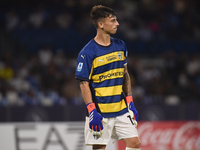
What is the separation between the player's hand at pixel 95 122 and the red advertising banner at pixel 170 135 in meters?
4.70

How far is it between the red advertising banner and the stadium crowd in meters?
1.07

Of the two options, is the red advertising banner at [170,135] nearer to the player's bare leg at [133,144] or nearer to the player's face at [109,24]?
the player's bare leg at [133,144]

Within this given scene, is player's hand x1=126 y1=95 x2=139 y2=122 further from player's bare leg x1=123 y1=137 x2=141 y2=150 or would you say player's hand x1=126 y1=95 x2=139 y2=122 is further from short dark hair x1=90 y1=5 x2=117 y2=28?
short dark hair x1=90 y1=5 x2=117 y2=28

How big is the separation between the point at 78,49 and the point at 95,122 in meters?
8.04

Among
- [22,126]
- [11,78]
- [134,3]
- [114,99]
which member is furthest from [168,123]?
[134,3]

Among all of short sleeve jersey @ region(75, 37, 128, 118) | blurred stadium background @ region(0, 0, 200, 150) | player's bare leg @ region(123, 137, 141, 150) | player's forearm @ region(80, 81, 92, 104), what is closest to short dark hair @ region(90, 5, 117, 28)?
short sleeve jersey @ region(75, 37, 128, 118)

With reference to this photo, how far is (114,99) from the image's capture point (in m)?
3.74

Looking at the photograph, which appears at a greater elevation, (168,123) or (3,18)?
(3,18)

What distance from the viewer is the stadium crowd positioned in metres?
9.31

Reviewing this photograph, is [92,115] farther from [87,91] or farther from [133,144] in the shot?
[133,144]

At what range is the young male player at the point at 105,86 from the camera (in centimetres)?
367

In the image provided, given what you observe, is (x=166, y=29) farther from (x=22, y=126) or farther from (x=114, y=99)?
(x=114, y=99)

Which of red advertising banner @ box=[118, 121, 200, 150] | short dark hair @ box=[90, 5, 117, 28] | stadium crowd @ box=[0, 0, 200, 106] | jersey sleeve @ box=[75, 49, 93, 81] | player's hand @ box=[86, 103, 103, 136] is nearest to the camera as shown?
player's hand @ box=[86, 103, 103, 136]

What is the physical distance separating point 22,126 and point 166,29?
26.2 feet
